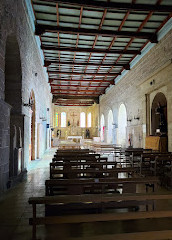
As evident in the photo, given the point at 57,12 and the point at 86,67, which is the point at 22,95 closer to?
the point at 57,12

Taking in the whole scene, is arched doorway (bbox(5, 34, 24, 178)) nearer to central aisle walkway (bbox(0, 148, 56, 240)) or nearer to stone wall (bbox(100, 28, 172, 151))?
central aisle walkway (bbox(0, 148, 56, 240))

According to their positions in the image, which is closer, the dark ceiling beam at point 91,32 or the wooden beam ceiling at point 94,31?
the wooden beam ceiling at point 94,31

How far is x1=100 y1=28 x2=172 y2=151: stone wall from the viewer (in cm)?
881

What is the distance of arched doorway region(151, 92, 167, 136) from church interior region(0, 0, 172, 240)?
0.16 feet

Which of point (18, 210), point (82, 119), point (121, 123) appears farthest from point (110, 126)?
point (18, 210)

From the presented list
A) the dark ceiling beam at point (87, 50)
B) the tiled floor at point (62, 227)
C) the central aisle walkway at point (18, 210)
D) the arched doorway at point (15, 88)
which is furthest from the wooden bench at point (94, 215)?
the dark ceiling beam at point (87, 50)

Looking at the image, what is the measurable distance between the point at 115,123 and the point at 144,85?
7025 mm

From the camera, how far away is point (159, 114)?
33.2 ft

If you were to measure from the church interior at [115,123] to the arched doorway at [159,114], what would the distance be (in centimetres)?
5

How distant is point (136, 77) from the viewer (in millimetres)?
12891

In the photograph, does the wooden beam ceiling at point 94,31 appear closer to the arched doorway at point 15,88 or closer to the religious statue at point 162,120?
the arched doorway at point 15,88

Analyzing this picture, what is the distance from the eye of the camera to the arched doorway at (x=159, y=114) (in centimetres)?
945

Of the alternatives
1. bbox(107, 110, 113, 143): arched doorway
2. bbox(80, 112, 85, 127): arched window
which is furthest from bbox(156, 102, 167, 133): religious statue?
bbox(80, 112, 85, 127): arched window

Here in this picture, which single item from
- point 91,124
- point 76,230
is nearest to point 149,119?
point 76,230
